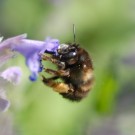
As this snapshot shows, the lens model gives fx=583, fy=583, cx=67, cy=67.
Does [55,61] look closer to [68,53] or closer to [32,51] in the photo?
[68,53]

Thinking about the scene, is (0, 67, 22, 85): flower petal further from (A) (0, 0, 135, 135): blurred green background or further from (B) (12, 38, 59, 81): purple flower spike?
(A) (0, 0, 135, 135): blurred green background

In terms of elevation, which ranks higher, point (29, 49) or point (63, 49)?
point (63, 49)

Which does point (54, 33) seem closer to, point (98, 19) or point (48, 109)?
point (98, 19)

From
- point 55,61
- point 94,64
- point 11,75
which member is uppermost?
point 94,64

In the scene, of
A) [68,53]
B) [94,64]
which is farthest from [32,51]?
[94,64]

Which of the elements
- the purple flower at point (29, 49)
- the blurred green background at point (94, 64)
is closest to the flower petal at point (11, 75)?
the purple flower at point (29, 49)

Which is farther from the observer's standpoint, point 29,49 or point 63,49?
point 63,49

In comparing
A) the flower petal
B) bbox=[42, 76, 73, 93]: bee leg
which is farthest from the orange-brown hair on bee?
the flower petal
